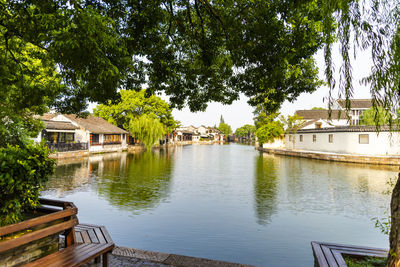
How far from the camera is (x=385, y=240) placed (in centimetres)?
743

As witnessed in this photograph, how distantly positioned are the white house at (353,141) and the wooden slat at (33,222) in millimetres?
27298

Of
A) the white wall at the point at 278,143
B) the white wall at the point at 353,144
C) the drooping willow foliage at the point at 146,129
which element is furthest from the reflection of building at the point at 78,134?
the white wall at the point at 353,144

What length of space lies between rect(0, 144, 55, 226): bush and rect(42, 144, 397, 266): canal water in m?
3.62

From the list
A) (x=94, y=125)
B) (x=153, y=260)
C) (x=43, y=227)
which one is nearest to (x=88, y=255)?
(x=43, y=227)

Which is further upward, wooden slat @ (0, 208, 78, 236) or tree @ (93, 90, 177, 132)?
tree @ (93, 90, 177, 132)

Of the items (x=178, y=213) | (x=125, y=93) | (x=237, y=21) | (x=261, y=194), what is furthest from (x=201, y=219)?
(x=125, y=93)

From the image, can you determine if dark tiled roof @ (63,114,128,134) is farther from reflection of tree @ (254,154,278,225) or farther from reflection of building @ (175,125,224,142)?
reflection of building @ (175,125,224,142)

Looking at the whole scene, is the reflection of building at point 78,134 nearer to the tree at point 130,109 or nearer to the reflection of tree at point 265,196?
the tree at point 130,109

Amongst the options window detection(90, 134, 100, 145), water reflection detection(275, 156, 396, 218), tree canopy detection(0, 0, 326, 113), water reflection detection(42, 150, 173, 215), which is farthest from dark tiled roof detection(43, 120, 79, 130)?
water reflection detection(275, 156, 396, 218)

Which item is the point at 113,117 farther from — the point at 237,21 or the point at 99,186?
the point at 237,21

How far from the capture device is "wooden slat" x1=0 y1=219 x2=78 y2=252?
276 cm

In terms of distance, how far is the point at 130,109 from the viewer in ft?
149

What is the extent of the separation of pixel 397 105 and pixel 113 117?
46.9 metres

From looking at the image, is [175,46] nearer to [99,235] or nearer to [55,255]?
[99,235]
